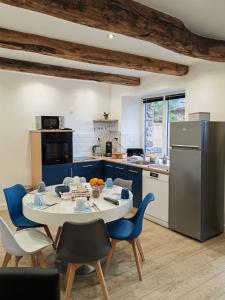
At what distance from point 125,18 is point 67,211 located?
5.89ft

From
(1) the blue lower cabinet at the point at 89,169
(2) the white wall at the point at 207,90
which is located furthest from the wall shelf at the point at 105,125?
(2) the white wall at the point at 207,90

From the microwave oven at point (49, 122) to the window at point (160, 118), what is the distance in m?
2.01

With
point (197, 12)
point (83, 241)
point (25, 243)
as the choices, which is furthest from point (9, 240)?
point (197, 12)

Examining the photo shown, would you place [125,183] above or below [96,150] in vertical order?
below

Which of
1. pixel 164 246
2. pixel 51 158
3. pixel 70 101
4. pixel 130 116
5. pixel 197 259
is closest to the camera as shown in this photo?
pixel 197 259

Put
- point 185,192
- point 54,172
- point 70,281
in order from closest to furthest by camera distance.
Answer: point 70,281 → point 185,192 → point 54,172

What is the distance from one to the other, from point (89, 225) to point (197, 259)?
1681 mm

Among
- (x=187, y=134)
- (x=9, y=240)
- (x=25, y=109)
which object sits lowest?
(x=9, y=240)

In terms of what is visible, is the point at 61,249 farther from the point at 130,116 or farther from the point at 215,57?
the point at 130,116

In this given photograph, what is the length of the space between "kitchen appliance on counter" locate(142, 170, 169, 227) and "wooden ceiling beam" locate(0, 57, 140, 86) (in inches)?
77.2

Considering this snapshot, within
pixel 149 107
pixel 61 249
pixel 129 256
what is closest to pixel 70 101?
pixel 149 107

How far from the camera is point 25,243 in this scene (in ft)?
8.16

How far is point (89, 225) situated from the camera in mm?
2092

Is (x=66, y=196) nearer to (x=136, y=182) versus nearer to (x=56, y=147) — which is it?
(x=136, y=182)
